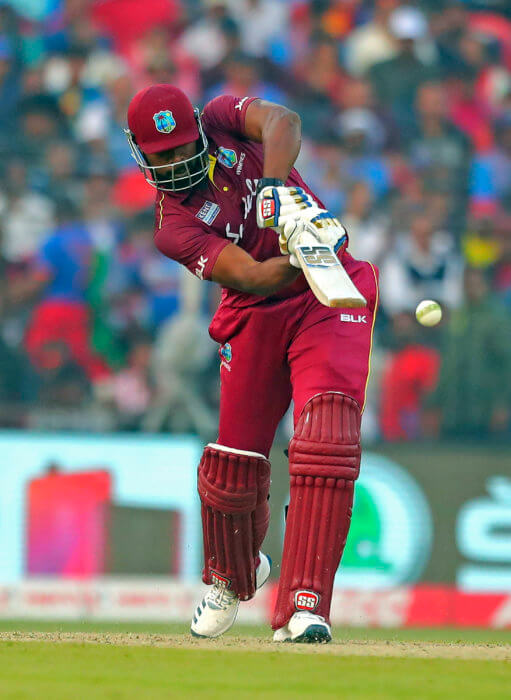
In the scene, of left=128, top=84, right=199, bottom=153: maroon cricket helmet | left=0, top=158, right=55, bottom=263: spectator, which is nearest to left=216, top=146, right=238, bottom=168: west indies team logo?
left=128, top=84, right=199, bottom=153: maroon cricket helmet

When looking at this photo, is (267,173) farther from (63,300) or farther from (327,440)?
(63,300)

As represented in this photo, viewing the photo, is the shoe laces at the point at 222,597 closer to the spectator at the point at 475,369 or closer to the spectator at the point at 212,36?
the spectator at the point at 475,369

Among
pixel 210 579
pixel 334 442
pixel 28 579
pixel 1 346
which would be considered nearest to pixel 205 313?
pixel 1 346

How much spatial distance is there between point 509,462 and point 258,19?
5.07m

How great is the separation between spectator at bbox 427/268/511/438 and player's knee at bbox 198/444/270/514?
13.9 ft

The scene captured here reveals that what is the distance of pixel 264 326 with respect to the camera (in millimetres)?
5168

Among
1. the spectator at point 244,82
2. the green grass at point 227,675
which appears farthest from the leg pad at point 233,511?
the spectator at point 244,82

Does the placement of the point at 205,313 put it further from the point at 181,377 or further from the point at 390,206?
the point at 390,206

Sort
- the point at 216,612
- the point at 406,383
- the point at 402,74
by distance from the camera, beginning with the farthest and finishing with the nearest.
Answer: the point at 402,74, the point at 406,383, the point at 216,612

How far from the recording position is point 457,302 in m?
9.65

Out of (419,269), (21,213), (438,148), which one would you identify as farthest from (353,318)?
(438,148)

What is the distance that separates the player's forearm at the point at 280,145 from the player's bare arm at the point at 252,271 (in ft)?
1.11

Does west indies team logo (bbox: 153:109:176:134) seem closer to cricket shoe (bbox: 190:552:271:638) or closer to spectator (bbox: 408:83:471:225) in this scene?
cricket shoe (bbox: 190:552:271:638)

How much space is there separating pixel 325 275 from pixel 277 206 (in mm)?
339
